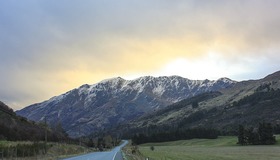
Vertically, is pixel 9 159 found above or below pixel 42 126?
below

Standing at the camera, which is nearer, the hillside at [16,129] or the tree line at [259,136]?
the hillside at [16,129]

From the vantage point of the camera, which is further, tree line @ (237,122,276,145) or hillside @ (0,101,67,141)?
tree line @ (237,122,276,145)

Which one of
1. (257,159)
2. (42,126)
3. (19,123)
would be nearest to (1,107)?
(19,123)

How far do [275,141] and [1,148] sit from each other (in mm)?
123158

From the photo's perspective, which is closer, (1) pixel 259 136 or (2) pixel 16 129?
(2) pixel 16 129

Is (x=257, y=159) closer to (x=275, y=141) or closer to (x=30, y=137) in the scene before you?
Result: (x=30, y=137)

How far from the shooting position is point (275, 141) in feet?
534

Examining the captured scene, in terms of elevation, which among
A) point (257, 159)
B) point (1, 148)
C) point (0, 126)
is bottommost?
point (257, 159)

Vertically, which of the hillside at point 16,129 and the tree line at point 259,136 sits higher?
the hillside at point 16,129

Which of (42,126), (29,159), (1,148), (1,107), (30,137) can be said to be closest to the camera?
(29,159)

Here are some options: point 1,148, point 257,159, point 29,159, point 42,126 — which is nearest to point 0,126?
point 1,148

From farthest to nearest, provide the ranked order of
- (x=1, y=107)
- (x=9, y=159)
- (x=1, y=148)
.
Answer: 1. (x=1, y=107)
2. (x=1, y=148)
3. (x=9, y=159)

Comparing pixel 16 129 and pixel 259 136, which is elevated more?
pixel 16 129

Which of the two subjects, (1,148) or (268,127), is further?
(268,127)
